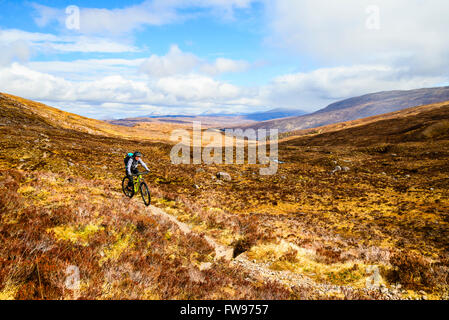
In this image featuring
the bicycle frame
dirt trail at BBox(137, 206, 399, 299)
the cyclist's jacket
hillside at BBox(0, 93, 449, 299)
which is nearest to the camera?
hillside at BBox(0, 93, 449, 299)

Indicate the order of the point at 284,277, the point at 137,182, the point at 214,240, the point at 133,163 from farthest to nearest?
the point at 137,182
the point at 133,163
the point at 214,240
the point at 284,277

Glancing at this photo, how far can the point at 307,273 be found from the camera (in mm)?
9375

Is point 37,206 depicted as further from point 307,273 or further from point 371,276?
point 371,276

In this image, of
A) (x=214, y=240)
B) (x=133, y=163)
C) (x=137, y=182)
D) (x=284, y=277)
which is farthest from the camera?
(x=137, y=182)

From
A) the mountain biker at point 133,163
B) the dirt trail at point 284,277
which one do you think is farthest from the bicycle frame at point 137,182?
the dirt trail at point 284,277

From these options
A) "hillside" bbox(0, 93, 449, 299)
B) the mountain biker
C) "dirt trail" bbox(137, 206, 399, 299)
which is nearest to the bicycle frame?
the mountain biker

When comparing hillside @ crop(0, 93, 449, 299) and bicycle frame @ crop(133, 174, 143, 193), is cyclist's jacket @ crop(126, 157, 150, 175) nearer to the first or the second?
bicycle frame @ crop(133, 174, 143, 193)

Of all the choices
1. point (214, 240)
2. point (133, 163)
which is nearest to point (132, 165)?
point (133, 163)

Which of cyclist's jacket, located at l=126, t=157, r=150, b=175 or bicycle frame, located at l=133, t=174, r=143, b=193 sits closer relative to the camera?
cyclist's jacket, located at l=126, t=157, r=150, b=175

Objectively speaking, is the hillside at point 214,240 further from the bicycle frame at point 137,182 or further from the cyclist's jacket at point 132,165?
the cyclist's jacket at point 132,165

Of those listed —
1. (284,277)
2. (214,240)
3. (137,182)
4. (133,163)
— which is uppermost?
(133,163)

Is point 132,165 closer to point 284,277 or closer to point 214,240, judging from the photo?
point 214,240
